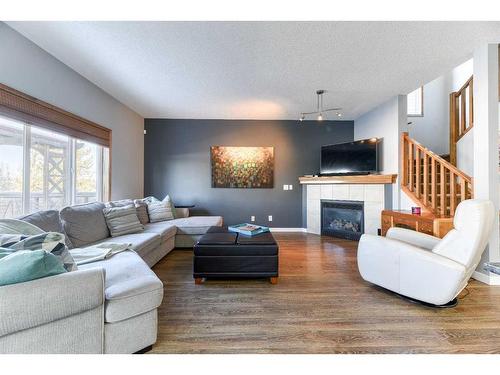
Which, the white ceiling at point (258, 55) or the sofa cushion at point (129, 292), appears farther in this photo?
the white ceiling at point (258, 55)

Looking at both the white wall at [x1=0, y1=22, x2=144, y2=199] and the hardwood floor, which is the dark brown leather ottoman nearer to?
the hardwood floor

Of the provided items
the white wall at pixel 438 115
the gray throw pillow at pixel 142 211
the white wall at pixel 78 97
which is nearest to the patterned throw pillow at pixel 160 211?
the gray throw pillow at pixel 142 211

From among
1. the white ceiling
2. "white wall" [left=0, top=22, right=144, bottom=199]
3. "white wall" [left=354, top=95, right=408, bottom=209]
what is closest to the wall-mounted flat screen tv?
"white wall" [left=354, top=95, right=408, bottom=209]

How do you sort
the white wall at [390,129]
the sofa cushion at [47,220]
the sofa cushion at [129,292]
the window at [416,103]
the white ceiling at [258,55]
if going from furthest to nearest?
1. the window at [416,103]
2. the white wall at [390,129]
3. the white ceiling at [258,55]
4. the sofa cushion at [47,220]
5. the sofa cushion at [129,292]

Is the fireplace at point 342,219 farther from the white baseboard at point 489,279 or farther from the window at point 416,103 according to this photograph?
the window at point 416,103

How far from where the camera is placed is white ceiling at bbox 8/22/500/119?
79.6 inches

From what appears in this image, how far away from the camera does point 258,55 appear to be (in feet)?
7.96

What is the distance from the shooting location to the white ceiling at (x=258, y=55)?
2021 mm

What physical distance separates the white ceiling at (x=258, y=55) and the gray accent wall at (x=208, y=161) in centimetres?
113

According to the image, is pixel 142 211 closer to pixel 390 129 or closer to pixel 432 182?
pixel 432 182

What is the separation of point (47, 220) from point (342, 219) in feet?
14.6

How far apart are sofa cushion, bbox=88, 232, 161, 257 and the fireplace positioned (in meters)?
3.28

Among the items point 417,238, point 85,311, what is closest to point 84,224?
point 85,311
